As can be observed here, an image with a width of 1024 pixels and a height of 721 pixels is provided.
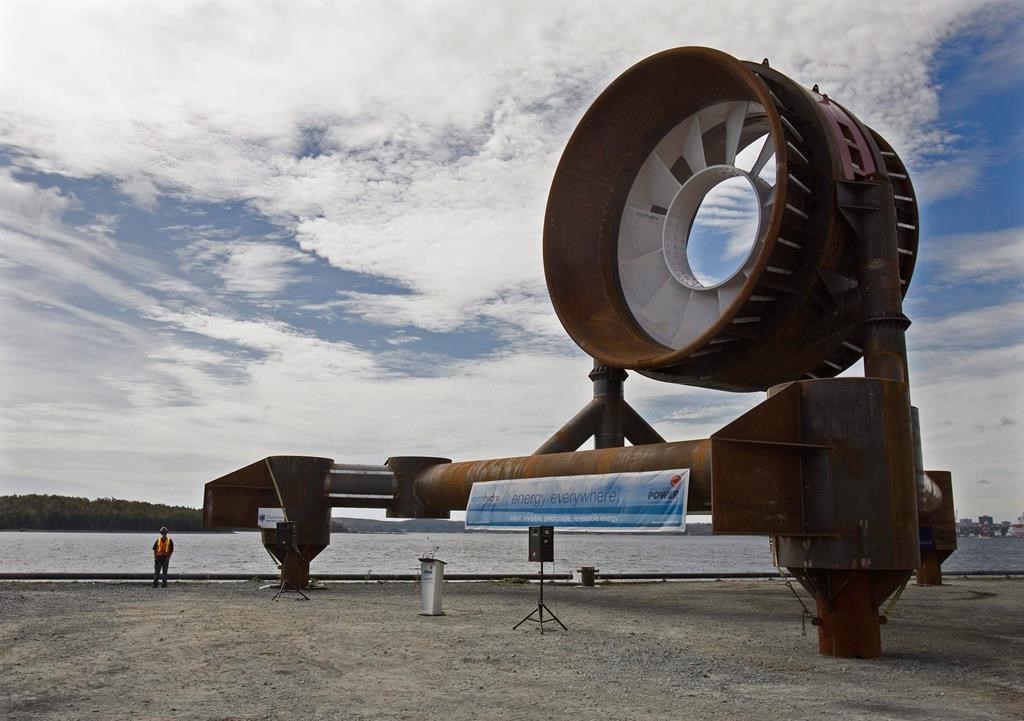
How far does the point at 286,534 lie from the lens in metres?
23.0

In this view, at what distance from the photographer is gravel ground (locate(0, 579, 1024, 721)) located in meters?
9.43

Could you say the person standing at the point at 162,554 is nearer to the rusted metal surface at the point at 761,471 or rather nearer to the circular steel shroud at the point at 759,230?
the circular steel shroud at the point at 759,230

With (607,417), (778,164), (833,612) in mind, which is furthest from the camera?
(607,417)

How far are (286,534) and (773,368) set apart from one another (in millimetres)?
13083

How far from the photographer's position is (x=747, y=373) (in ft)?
64.6

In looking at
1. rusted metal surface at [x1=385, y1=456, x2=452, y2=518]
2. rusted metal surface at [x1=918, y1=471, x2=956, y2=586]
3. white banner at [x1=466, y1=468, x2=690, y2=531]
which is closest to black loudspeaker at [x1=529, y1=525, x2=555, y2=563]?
white banner at [x1=466, y1=468, x2=690, y2=531]

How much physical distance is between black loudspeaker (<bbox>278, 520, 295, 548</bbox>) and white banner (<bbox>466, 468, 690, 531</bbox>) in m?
4.58

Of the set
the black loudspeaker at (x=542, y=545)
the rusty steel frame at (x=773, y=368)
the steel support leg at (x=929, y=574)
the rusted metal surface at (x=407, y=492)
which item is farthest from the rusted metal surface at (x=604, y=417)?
the steel support leg at (x=929, y=574)

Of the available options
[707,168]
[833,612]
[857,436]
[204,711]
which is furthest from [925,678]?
[707,168]

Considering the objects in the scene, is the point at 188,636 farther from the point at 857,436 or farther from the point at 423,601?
the point at 857,436

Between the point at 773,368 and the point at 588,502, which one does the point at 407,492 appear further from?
the point at 773,368

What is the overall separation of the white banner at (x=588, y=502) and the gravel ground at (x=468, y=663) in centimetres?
207

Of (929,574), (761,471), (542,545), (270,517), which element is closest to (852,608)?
(761,471)

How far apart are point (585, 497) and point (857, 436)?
7.27 meters
